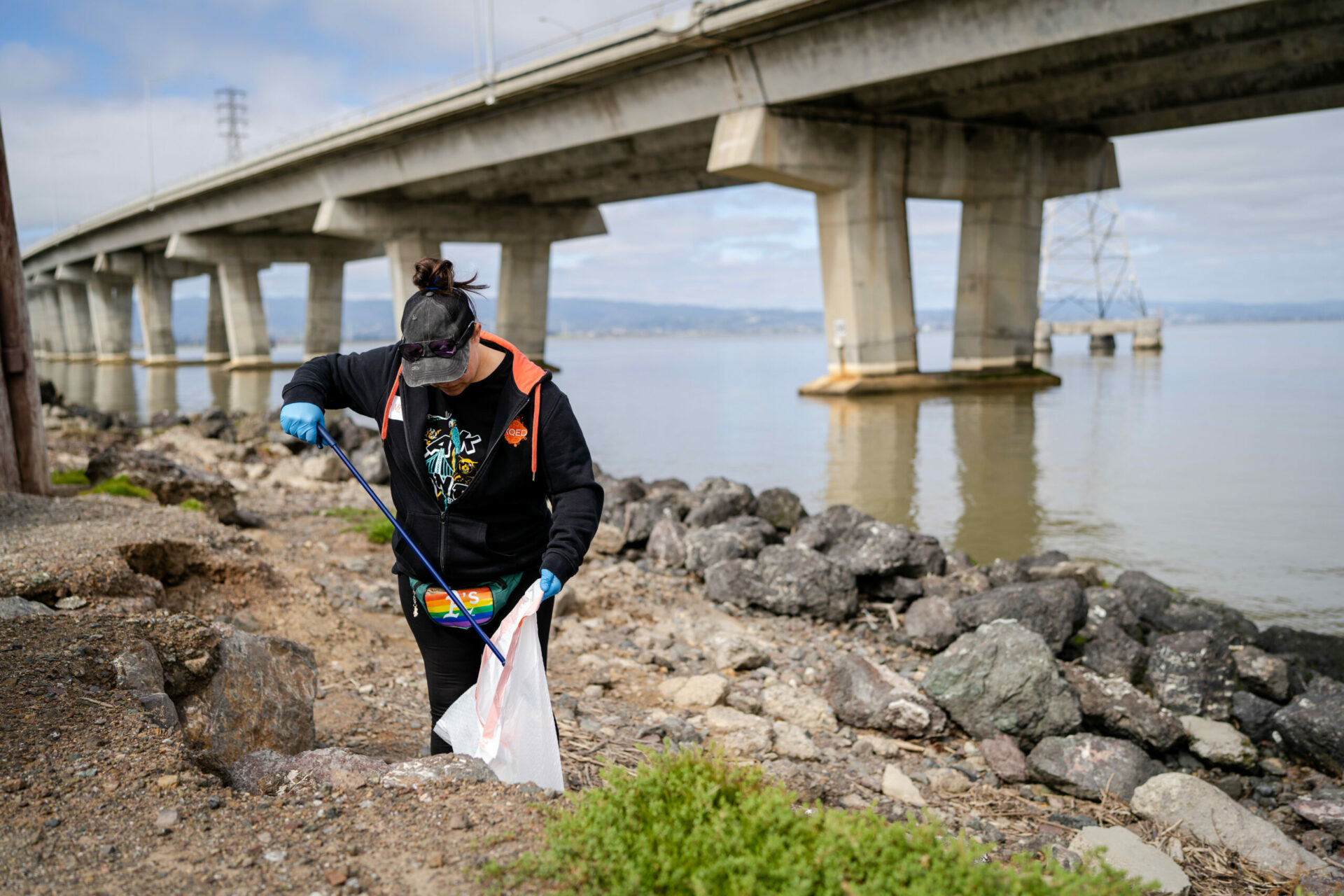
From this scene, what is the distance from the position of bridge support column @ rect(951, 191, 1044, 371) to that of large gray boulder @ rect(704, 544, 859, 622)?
24.0m

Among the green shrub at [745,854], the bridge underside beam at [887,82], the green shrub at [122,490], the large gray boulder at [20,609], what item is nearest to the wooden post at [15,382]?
the green shrub at [122,490]

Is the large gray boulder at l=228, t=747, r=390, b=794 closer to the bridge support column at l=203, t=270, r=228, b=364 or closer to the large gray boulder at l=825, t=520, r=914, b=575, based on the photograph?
the large gray boulder at l=825, t=520, r=914, b=575

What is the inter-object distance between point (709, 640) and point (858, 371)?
70.5ft

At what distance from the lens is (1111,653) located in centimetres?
602

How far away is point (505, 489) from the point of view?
129 inches

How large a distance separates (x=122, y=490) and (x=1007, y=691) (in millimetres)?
7327

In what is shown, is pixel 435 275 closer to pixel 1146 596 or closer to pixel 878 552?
pixel 878 552

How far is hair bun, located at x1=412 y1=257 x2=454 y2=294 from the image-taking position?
311 centimetres

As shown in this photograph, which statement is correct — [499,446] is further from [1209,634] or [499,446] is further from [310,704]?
[1209,634]

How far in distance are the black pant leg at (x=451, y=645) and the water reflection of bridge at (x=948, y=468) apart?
7089mm

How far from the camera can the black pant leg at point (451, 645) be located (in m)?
3.44

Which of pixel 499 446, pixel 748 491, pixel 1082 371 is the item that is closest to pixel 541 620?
pixel 499 446

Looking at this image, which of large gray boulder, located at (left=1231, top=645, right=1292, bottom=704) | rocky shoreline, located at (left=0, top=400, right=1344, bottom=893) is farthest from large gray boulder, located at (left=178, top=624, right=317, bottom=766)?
large gray boulder, located at (left=1231, top=645, right=1292, bottom=704)

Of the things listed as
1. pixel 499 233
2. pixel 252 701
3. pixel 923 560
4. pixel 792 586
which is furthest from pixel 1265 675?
pixel 499 233
